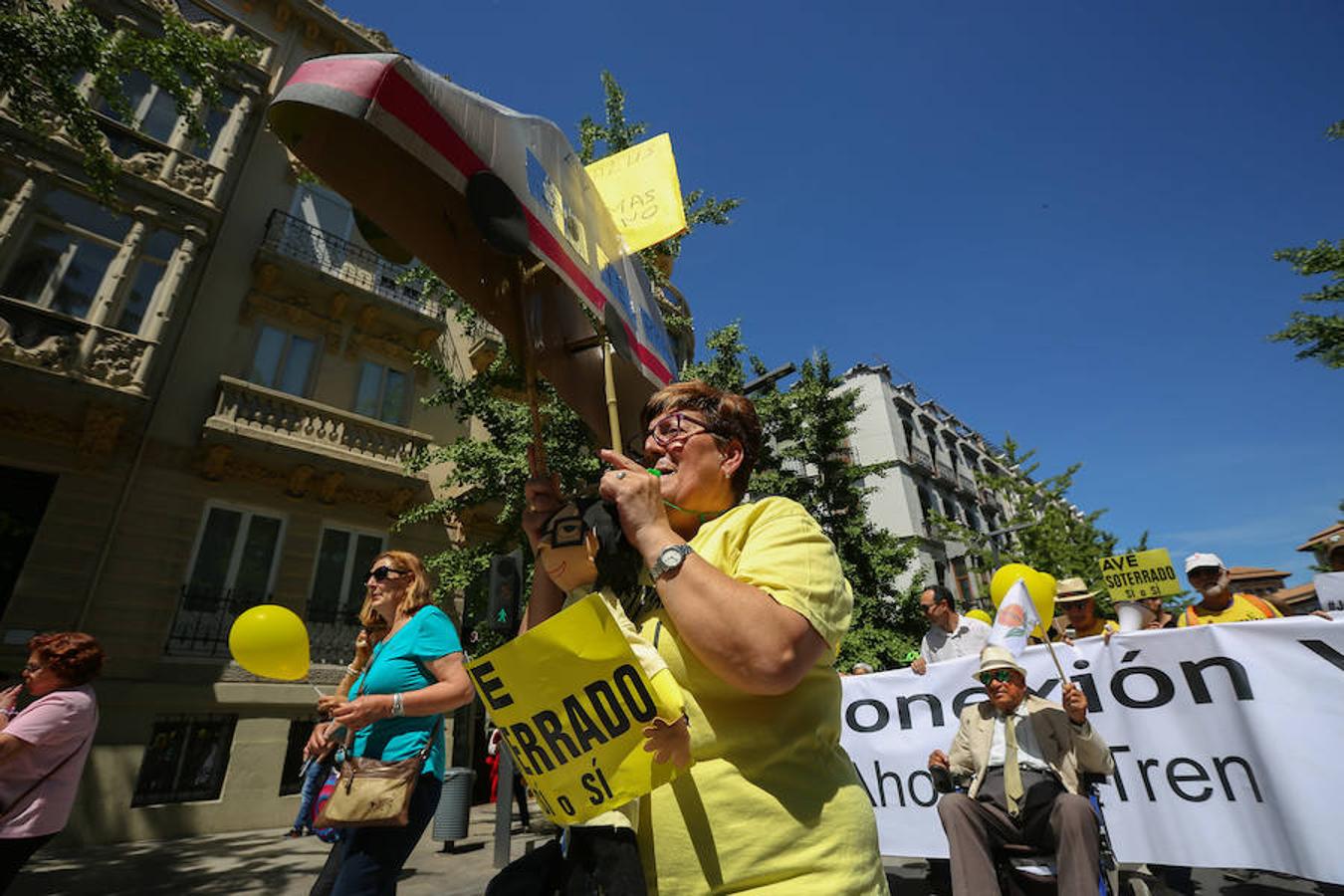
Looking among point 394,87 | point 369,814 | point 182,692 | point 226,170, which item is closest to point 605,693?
point 394,87

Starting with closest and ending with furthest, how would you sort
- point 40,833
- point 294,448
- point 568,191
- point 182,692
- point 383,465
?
point 568,191 < point 40,833 < point 182,692 < point 294,448 < point 383,465

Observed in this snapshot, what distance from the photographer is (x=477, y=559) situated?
32.0ft

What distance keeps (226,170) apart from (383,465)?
659 cm

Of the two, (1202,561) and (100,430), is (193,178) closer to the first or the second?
(100,430)

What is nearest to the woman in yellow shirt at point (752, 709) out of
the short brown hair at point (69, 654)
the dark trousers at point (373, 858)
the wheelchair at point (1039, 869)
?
the dark trousers at point (373, 858)

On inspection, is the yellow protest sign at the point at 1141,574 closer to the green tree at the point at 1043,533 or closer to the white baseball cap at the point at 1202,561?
the white baseball cap at the point at 1202,561

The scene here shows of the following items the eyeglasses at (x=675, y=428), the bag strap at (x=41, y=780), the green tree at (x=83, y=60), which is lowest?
the bag strap at (x=41, y=780)

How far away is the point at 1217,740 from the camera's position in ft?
13.0

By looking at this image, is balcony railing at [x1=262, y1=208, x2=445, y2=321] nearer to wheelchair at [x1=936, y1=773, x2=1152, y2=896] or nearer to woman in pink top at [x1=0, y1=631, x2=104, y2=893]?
woman in pink top at [x1=0, y1=631, x2=104, y2=893]

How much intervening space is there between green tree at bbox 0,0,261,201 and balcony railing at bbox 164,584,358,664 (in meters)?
6.24

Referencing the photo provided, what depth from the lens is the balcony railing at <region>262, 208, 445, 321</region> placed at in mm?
12578

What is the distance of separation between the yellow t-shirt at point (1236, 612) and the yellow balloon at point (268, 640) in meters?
6.70

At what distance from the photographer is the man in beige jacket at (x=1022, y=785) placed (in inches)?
132

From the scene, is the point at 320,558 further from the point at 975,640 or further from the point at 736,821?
the point at 736,821
